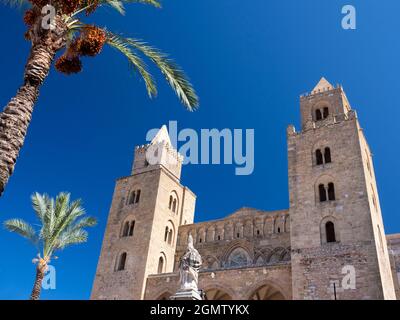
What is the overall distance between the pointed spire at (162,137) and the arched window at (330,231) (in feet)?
55.7

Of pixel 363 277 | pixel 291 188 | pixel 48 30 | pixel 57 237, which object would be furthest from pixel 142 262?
pixel 48 30

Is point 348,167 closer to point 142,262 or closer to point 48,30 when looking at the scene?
point 142,262

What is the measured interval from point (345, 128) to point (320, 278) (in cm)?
958

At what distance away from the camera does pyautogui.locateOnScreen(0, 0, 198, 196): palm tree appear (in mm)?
6133

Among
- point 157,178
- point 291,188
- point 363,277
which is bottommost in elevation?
point 363,277

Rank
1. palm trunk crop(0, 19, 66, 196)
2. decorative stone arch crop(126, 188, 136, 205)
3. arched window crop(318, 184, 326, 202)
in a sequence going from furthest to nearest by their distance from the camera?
decorative stone arch crop(126, 188, 136, 205) < arched window crop(318, 184, 326, 202) < palm trunk crop(0, 19, 66, 196)

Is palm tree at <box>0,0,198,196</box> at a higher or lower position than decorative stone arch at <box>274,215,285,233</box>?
lower

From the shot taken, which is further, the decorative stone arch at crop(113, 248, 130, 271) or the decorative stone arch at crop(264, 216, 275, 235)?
the decorative stone arch at crop(264, 216, 275, 235)

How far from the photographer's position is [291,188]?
23578 mm

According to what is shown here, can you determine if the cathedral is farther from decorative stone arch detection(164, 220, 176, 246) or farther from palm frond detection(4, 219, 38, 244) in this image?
palm frond detection(4, 219, 38, 244)

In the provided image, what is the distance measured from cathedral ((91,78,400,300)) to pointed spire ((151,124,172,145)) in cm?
14

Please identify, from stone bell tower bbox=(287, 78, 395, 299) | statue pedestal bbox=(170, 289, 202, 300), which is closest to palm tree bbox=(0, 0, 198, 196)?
statue pedestal bbox=(170, 289, 202, 300)

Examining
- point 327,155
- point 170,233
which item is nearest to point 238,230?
point 170,233
